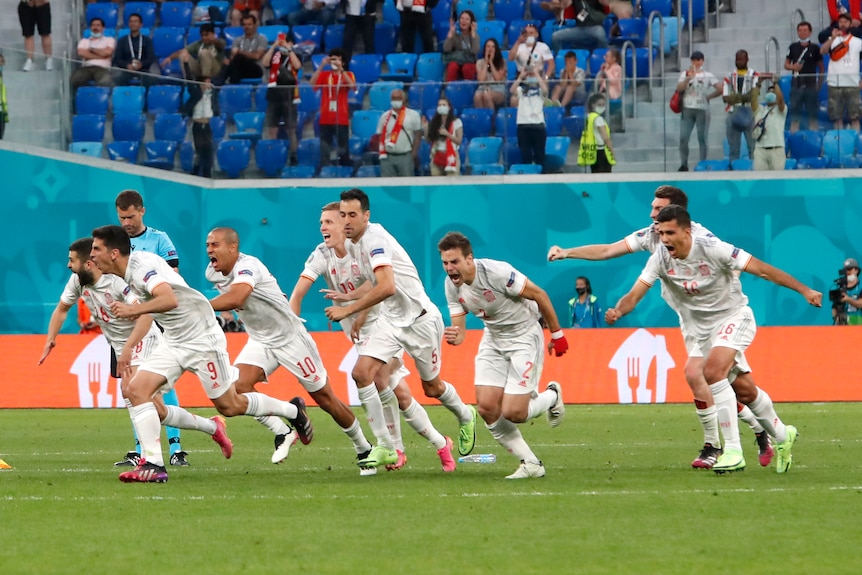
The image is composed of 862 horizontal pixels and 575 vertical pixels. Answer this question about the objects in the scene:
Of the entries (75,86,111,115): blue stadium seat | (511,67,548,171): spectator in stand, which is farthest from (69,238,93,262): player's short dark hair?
(511,67,548,171): spectator in stand

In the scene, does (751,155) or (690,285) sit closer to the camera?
(690,285)

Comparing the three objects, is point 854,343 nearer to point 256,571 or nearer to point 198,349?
point 198,349

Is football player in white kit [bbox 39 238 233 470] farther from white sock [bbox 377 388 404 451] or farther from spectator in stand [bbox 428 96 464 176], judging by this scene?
spectator in stand [bbox 428 96 464 176]

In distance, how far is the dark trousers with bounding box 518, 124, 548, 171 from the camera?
24047mm

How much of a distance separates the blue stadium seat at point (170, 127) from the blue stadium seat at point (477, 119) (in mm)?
4816

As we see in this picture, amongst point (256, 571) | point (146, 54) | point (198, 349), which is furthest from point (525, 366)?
point (146, 54)

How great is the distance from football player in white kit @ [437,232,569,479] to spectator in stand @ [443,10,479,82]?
14228mm

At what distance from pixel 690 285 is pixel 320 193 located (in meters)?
15.0

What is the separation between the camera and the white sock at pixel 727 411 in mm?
11023

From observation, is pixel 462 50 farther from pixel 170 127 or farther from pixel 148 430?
pixel 148 430

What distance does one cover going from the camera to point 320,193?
84.6 feet

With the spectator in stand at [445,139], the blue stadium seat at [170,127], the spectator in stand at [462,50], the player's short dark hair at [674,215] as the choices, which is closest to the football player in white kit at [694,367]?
the player's short dark hair at [674,215]

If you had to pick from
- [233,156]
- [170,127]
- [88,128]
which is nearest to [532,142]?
[233,156]

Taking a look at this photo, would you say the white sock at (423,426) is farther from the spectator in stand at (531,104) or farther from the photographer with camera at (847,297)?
the photographer with camera at (847,297)
